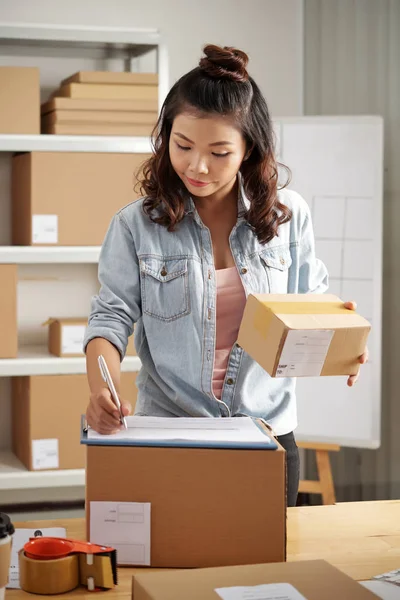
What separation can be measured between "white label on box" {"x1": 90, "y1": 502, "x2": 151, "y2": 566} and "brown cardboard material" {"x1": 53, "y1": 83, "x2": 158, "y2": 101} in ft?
6.68

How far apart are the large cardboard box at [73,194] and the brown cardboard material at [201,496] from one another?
6.14 feet

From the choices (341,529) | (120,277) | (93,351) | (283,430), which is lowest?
(341,529)

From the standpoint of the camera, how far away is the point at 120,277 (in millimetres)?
1619

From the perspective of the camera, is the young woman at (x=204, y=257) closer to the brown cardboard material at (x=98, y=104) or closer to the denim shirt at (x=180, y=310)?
the denim shirt at (x=180, y=310)

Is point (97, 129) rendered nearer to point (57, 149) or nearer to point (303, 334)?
point (57, 149)

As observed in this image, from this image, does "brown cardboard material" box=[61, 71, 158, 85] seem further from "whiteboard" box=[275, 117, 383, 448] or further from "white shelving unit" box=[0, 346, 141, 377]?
"white shelving unit" box=[0, 346, 141, 377]

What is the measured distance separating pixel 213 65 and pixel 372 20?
2.33 m

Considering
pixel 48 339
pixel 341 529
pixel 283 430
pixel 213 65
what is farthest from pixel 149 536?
pixel 48 339

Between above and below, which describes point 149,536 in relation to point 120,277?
below

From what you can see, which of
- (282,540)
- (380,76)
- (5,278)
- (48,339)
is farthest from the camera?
(380,76)

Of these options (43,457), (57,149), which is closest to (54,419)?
(43,457)

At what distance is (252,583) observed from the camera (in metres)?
1.10

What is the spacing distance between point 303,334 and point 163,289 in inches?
14.9

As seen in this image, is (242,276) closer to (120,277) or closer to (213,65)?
(120,277)
